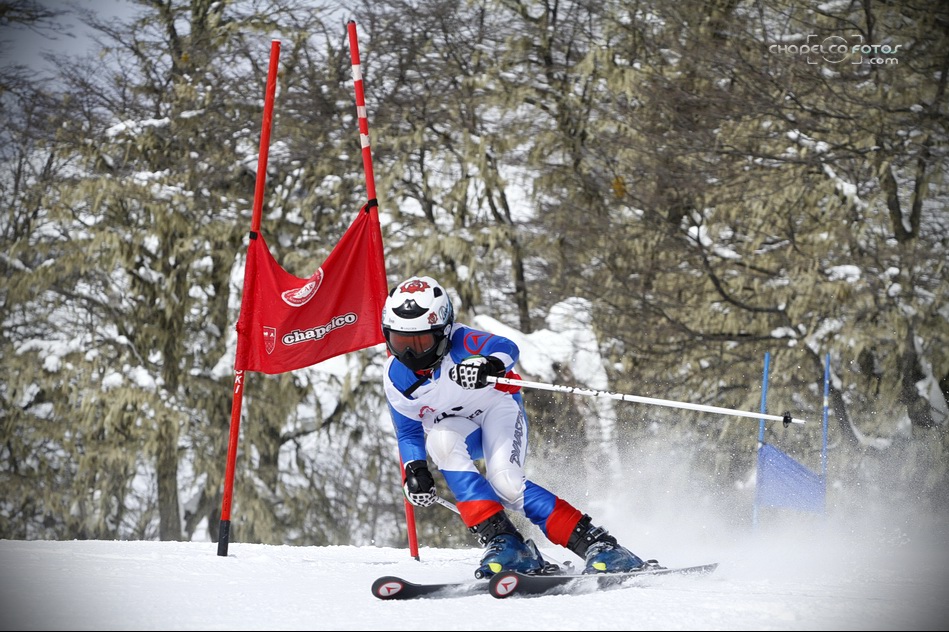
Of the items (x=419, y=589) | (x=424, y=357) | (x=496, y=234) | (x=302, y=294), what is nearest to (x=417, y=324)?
(x=424, y=357)

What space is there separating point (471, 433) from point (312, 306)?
1.77 metres

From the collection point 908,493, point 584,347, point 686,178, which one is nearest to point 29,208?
point 584,347

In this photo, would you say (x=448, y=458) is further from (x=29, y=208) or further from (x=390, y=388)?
(x=29, y=208)

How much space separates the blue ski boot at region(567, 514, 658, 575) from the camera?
416 centimetres

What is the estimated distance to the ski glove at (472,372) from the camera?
430cm

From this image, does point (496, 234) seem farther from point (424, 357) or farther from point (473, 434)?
point (424, 357)

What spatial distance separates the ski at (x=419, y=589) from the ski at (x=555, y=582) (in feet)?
0.44

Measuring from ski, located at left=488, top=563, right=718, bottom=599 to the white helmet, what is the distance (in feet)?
3.67

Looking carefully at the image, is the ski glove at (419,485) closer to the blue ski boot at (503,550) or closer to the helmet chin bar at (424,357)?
the blue ski boot at (503,550)

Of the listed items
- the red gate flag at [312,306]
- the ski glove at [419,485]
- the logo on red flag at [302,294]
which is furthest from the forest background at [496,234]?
the ski glove at [419,485]

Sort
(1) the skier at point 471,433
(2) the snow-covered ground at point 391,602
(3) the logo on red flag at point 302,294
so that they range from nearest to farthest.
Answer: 1. (2) the snow-covered ground at point 391,602
2. (1) the skier at point 471,433
3. (3) the logo on red flag at point 302,294

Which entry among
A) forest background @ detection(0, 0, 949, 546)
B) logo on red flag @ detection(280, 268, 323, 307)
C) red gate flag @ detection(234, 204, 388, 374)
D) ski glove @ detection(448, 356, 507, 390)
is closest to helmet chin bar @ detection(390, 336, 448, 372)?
ski glove @ detection(448, 356, 507, 390)

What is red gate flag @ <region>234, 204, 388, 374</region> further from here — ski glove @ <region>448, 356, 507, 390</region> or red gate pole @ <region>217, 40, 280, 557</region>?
ski glove @ <region>448, 356, 507, 390</region>

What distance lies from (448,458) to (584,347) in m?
7.43
